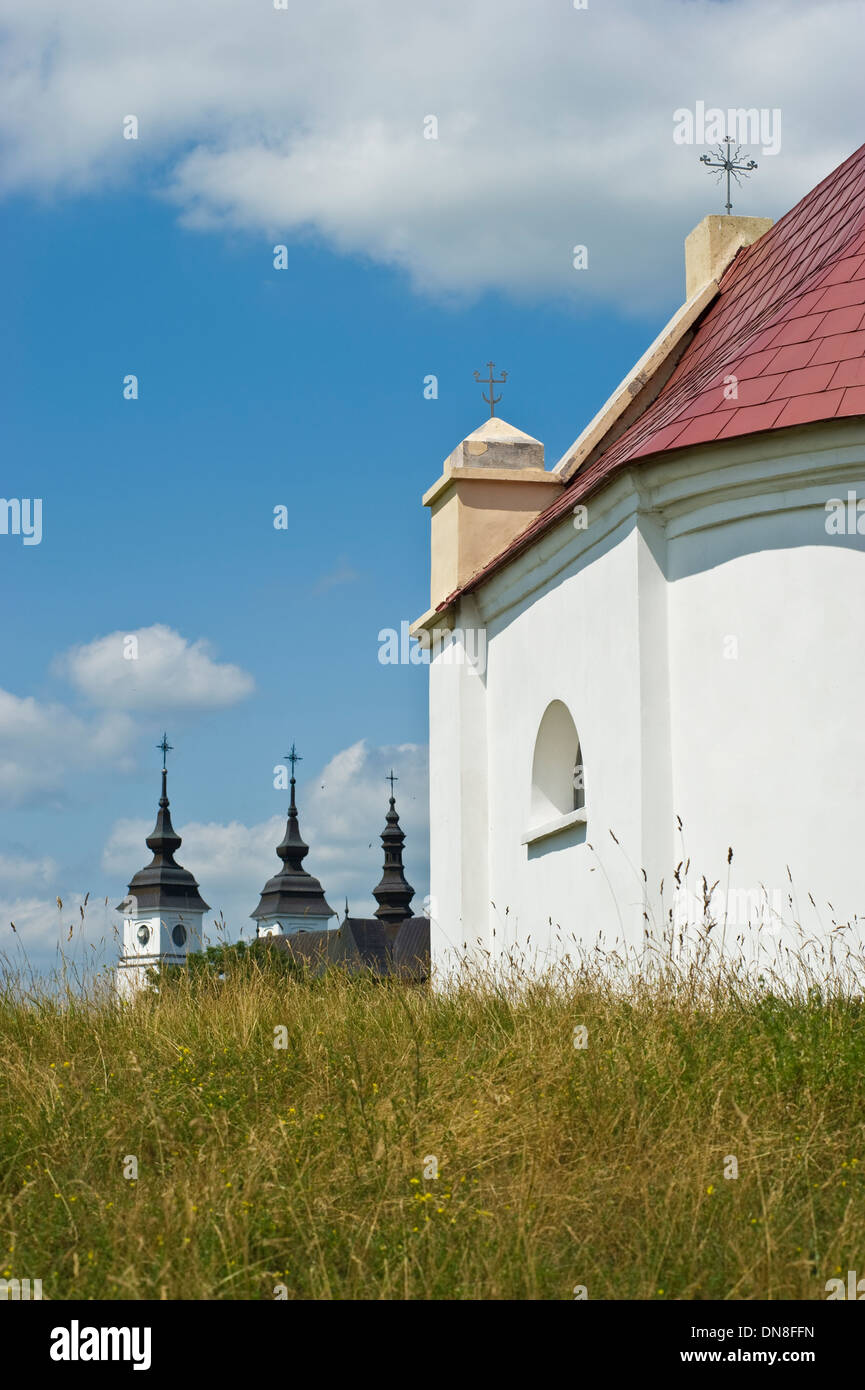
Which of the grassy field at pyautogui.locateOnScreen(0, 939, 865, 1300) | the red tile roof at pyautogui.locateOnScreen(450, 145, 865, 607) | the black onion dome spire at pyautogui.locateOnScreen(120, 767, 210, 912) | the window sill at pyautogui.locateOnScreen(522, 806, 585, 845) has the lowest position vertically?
the grassy field at pyautogui.locateOnScreen(0, 939, 865, 1300)

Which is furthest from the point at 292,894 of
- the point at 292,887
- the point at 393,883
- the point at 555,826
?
the point at 555,826

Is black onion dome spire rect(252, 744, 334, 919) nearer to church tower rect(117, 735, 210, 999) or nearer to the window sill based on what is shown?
church tower rect(117, 735, 210, 999)

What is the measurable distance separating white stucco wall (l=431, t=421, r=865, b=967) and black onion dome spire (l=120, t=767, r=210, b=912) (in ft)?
376

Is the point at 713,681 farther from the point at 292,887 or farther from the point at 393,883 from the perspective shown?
the point at 292,887

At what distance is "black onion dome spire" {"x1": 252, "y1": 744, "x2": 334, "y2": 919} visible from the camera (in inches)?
4948

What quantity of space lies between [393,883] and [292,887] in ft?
57.3

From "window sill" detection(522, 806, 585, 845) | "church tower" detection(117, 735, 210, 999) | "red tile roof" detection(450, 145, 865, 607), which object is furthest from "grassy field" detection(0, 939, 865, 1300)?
"church tower" detection(117, 735, 210, 999)

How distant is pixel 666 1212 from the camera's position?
17.9 ft

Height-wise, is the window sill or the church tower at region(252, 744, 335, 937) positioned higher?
the church tower at region(252, 744, 335, 937)

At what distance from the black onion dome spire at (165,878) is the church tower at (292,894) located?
560cm

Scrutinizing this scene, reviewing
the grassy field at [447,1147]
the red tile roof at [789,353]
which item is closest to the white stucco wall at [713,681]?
the red tile roof at [789,353]

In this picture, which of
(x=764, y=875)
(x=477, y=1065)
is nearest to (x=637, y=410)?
(x=764, y=875)

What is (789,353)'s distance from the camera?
34.9 ft
